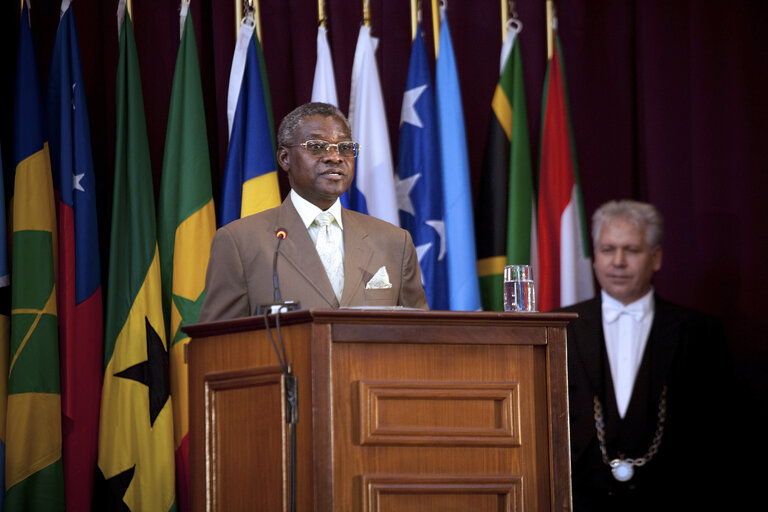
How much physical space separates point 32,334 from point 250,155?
1191 mm

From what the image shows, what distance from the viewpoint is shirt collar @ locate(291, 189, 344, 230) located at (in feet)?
11.1

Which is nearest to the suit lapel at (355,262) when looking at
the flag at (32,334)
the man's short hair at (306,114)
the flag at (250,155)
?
the man's short hair at (306,114)

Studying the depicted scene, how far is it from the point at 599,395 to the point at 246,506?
6.41 feet

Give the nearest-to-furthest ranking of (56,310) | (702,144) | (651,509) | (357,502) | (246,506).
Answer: (357,502)
(246,506)
(651,509)
(56,310)
(702,144)

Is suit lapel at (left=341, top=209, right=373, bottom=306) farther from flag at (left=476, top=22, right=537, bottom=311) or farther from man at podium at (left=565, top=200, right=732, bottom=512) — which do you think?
flag at (left=476, top=22, right=537, bottom=311)

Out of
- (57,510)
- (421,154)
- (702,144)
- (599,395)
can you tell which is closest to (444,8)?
(421,154)

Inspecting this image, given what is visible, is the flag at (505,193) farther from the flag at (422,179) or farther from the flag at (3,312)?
the flag at (3,312)

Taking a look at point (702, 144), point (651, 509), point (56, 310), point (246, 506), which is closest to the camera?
point (246, 506)

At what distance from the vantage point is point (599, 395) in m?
3.98

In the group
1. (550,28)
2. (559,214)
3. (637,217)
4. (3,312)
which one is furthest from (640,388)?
(3,312)

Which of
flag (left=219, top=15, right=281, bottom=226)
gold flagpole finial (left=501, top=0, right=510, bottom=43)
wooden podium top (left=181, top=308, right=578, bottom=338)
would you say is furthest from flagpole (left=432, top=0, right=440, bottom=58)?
wooden podium top (left=181, top=308, right=578, bottom=338)

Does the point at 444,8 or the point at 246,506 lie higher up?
the point at 444,8

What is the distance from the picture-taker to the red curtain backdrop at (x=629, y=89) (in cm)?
469

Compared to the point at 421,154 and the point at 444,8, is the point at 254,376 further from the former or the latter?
the point at 444,8
